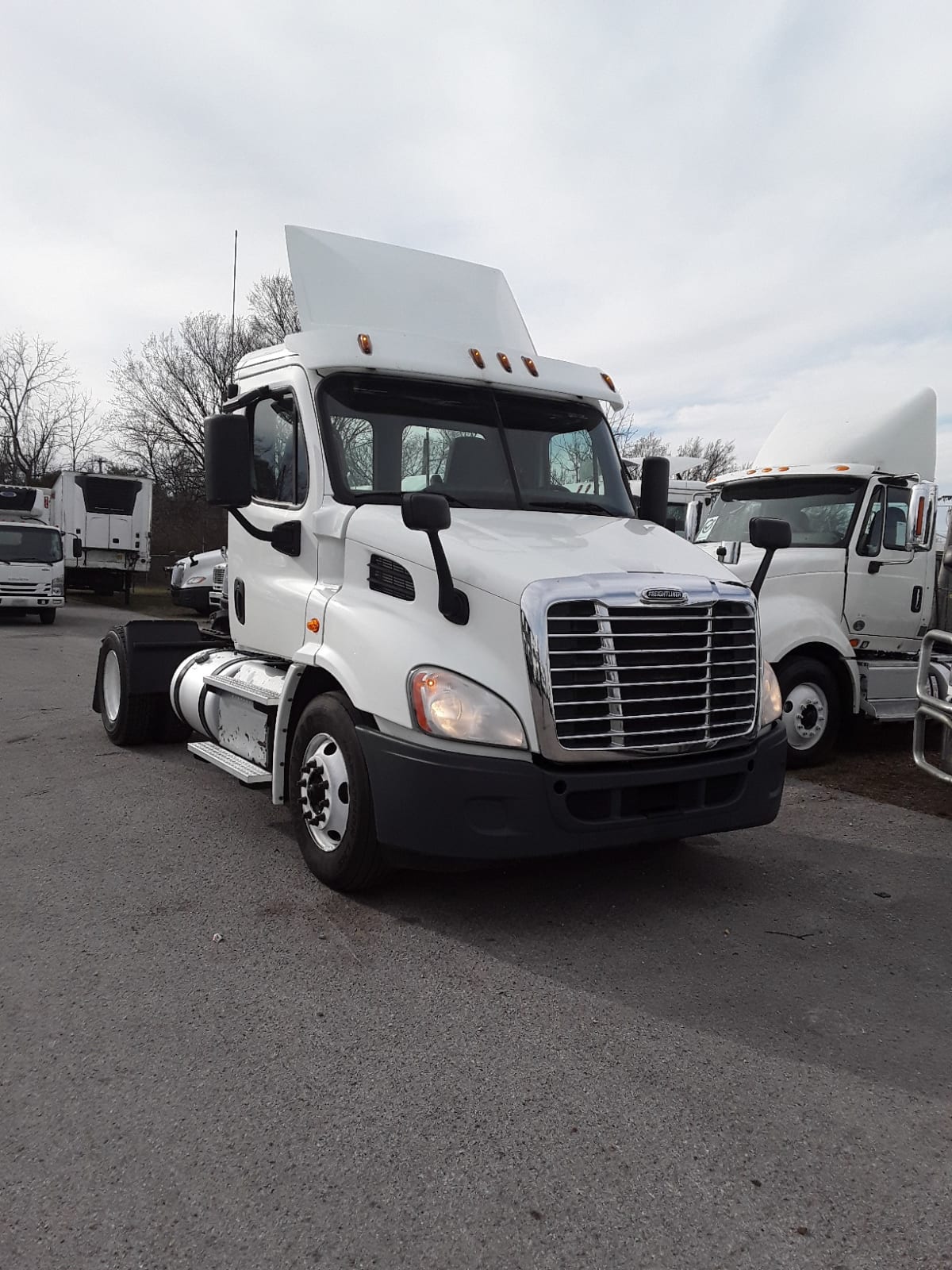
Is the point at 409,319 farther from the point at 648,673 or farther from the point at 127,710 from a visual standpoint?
the point at 127,710

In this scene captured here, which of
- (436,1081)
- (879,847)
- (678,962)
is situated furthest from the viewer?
(879,847)

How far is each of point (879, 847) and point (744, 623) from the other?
2.12 meters

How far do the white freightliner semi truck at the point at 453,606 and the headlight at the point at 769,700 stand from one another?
29 millimetres

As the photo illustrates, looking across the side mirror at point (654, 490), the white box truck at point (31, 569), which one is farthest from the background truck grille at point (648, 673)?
the white box truck at point (31, 569)

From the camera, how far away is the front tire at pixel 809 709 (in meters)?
7.88

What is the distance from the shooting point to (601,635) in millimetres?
4113

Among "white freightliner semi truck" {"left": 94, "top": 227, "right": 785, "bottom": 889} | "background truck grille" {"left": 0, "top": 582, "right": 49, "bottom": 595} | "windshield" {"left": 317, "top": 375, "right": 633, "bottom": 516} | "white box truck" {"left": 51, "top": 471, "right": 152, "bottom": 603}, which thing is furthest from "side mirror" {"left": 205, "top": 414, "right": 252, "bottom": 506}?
"white box truck" {"left": 51, "top": 471, "right": 152, "bottom": 603}

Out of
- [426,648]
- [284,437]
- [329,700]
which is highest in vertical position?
[284,437]

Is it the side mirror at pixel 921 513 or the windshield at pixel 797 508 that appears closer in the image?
the side mirror at pixel 921 513

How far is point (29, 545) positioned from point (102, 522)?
4.85 metres

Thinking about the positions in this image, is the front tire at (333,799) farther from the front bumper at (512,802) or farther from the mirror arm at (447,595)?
the mirror arm at (447,595)

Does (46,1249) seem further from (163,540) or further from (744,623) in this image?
(163,540)

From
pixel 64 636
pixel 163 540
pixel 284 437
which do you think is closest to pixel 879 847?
pixel 284 437

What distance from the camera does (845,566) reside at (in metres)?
8.40
